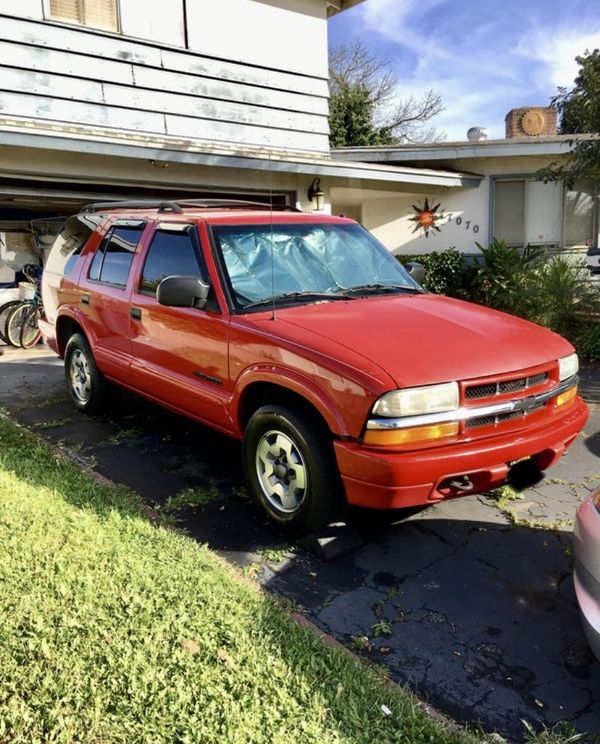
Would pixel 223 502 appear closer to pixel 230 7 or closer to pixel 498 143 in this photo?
pixel 230 7

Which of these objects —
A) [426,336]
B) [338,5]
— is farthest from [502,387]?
[338,5]

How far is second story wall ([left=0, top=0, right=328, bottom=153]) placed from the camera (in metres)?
7.83

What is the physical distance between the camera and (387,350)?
135 inches

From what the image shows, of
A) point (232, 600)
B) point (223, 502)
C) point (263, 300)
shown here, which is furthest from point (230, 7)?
point (232, 600)

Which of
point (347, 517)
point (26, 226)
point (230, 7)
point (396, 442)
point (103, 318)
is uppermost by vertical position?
point (230, 7)

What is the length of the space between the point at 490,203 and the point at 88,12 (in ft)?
26.9

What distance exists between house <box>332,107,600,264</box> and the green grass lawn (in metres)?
11.0

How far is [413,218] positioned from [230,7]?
575 centimetres

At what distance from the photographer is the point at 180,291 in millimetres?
4105

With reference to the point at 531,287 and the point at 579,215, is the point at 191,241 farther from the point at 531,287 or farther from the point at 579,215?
the point at 579,215

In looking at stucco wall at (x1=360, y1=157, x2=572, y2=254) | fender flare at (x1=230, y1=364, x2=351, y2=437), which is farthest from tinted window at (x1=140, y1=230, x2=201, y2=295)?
stucco wall at (x1=360, y1=157, x2=572, y2=254)

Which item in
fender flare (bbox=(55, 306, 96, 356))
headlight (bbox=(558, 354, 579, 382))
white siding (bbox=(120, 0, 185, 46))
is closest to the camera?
headlight (bbox=(558, 354, 579, 382))

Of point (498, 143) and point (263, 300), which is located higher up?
point (498, 143)

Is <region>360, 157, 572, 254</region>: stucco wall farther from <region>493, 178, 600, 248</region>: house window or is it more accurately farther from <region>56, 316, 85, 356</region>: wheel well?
<region>56, 316, 85, 356</region>: wheel well
